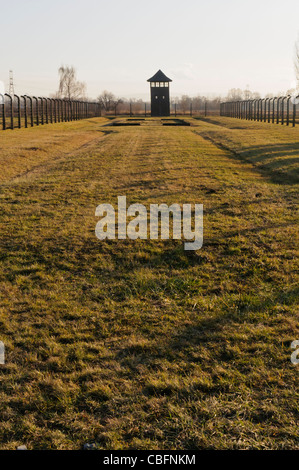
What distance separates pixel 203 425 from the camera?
2.63m

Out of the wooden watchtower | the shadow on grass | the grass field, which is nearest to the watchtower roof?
the wooden watchtower

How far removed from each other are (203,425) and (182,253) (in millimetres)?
3245

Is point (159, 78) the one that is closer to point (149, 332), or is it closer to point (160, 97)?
point (160, 97)

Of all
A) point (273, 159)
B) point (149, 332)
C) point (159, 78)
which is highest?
point (159, 78)

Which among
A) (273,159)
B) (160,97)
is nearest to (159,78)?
(160,97)

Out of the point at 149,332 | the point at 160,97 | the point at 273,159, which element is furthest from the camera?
the point at 160,97

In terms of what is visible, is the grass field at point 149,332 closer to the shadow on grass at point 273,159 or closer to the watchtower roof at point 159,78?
the shadow on grass at point 273,159

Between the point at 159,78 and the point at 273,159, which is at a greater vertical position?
the point at 159,78

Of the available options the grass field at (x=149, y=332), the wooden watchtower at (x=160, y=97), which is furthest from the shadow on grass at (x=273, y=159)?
the wooden watchtower at (x=160, y=97)

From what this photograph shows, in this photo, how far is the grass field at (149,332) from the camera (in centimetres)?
265

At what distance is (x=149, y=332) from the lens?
12.5ft

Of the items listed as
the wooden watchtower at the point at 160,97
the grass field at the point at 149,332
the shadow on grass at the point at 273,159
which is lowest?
the grass field at the point at 149,332

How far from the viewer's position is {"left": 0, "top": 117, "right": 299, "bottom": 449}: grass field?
2654mm

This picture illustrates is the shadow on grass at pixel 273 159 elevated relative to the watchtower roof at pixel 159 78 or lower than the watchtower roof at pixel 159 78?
lower
